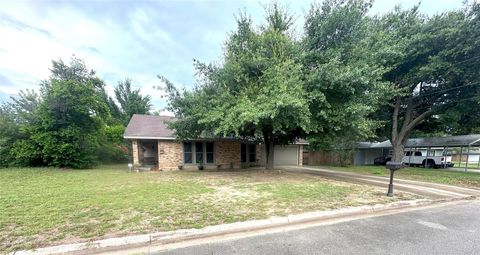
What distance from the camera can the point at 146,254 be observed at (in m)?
2.91

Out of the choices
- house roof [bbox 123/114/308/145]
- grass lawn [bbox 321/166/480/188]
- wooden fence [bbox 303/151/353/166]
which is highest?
house roof [bbox 123/114/308/145]

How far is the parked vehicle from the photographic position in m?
17.6

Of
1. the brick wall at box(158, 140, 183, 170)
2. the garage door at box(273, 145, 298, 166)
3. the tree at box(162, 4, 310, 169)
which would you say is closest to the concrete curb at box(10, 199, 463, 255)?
the tree at box(162, 4, 310, 169)

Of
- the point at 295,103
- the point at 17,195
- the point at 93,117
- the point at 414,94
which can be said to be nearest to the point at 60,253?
the point at 17,195

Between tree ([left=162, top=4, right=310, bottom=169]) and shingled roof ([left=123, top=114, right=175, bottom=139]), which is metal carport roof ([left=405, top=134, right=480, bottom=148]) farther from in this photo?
shingled roof ([left=123, top=114, right=175, bottom=139])

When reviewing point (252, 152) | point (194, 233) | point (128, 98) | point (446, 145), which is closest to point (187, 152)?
point (252, 152)

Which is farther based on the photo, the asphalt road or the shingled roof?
the shingled roof

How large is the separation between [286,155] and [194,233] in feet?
51.8

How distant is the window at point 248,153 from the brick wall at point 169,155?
487 cm

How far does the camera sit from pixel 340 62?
858 centimetres

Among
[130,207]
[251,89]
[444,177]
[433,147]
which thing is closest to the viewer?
[130,207]

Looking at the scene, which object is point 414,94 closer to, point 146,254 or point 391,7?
point 391,7

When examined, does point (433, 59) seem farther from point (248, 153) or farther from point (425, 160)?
point (248, 153)

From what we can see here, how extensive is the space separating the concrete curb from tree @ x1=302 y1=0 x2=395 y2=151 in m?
4.45
